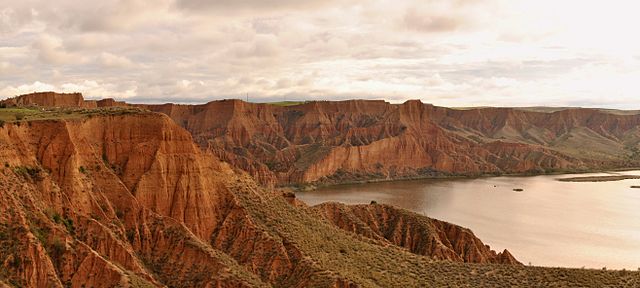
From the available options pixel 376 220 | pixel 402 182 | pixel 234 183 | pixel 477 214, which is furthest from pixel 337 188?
pixel 234 183

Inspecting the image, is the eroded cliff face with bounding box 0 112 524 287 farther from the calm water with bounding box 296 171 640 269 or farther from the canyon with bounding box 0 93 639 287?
the calm water with bounding box 296 171 640 269

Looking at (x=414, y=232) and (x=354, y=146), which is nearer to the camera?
(x=414, y=232)

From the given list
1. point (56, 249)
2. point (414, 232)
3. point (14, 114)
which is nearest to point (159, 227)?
point (56, 249)

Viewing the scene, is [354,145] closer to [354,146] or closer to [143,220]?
[354,146]

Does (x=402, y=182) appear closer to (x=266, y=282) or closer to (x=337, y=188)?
(x=337, y=188)

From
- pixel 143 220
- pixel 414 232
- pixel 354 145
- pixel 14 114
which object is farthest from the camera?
pixel 354 145

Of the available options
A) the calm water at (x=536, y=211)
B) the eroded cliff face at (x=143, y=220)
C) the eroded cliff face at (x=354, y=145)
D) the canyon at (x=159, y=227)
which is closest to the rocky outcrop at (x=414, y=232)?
the canyon at (x=159, y=227)

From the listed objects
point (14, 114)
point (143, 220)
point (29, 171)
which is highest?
point (14, 114)

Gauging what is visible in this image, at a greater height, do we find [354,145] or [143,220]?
[143,220]
